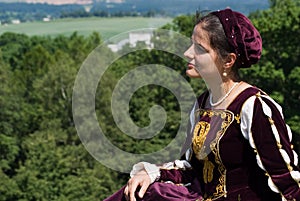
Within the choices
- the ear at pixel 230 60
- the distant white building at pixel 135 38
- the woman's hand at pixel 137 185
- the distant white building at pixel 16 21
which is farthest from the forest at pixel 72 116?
the distant white building at pixel 16 21

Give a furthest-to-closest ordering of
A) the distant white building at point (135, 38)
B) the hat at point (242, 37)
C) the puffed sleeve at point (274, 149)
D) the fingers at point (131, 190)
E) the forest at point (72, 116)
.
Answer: the forest at point (72, 116)
the distant white building at point (135, 38)
the fingers at point (131, 190)
the hat at point (242, 37)
the puffed sleeve at point (274, 149)

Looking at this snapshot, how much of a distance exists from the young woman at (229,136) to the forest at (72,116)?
17042 millimetres

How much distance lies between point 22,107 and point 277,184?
31.2m

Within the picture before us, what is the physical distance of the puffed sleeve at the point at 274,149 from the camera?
87.8 inches

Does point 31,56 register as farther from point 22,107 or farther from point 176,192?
point 176,192

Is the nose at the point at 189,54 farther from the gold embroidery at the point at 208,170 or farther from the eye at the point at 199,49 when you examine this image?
the gold embroidery at the point at 208,170

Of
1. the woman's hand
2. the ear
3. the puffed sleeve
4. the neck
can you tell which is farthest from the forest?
the puffed sleeve

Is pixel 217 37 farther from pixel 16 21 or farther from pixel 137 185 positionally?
pixel 16 21

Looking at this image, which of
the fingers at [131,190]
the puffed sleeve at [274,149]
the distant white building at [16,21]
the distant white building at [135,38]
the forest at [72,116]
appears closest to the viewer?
the puffed sleeve at [274,149]

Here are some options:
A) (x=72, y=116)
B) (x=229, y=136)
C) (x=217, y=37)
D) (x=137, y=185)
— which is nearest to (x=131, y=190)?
(x=137, y=185)

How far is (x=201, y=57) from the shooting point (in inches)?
95.9

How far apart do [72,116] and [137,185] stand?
16.2 m

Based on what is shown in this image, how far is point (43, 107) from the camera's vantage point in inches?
1237

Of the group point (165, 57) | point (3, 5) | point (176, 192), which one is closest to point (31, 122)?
point (165, 57)
